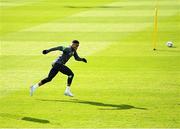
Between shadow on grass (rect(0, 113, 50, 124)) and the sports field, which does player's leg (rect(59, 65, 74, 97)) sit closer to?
the sports field

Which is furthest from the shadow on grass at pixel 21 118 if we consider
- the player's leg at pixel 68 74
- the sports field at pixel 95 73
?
the player's leg at pixel 68 74

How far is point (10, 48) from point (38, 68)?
20.2ft

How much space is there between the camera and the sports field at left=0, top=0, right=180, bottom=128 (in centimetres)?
1631

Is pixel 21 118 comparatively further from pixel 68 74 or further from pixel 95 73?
pixel 95 73

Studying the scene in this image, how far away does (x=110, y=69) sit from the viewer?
2416 cm

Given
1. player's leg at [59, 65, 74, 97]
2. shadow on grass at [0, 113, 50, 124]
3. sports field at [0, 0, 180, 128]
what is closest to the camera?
shadow on grass at [0, 113, 50, 124]

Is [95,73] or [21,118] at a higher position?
[21,118]

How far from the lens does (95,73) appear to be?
76.5 ft

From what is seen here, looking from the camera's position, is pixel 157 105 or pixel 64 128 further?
pixel 157 105

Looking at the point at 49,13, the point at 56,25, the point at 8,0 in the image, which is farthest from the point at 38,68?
the point at 8,0

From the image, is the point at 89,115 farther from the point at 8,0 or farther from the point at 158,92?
the point at 8,0

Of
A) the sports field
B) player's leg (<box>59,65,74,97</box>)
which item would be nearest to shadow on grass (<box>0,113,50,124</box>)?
the sports field

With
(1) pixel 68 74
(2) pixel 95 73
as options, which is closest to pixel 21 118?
(1) pixel 68 74

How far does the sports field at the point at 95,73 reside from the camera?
642 inches
